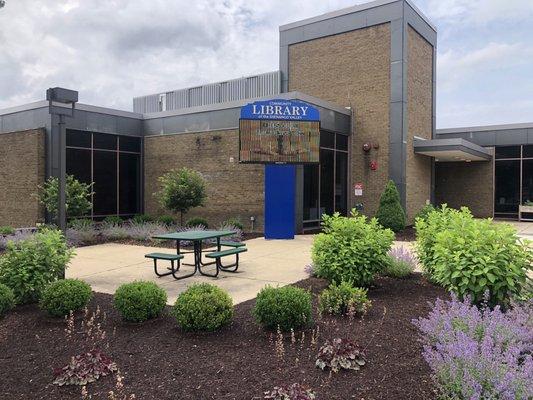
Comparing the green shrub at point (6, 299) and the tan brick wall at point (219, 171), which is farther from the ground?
the tan brick wall at point (219, 171)

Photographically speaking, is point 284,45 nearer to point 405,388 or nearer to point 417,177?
point 417,177

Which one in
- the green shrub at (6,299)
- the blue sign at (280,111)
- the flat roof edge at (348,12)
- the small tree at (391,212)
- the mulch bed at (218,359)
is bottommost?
the mulch bed at (218,359)

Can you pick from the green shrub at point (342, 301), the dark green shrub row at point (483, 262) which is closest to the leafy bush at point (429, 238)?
the dark green shrub row at point (483, 262)

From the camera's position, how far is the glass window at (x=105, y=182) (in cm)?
1906

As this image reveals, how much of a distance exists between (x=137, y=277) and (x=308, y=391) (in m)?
6.02

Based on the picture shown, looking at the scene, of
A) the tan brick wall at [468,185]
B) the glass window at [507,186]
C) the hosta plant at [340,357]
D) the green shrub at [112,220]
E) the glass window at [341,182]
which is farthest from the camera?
the tan brick wall at [468,185]

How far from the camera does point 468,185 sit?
84.3ft

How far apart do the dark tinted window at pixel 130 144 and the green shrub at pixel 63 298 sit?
585 inches

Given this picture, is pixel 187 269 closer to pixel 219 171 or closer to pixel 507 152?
pixel 219 171

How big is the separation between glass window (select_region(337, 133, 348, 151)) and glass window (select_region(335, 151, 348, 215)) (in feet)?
0.85

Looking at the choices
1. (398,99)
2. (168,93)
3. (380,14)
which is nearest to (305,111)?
(398,99)

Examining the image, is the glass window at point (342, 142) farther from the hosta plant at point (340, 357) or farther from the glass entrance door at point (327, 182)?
the hosta plant at point (340, 357)

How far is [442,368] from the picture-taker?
3578mm

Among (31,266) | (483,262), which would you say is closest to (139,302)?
(31,266)
